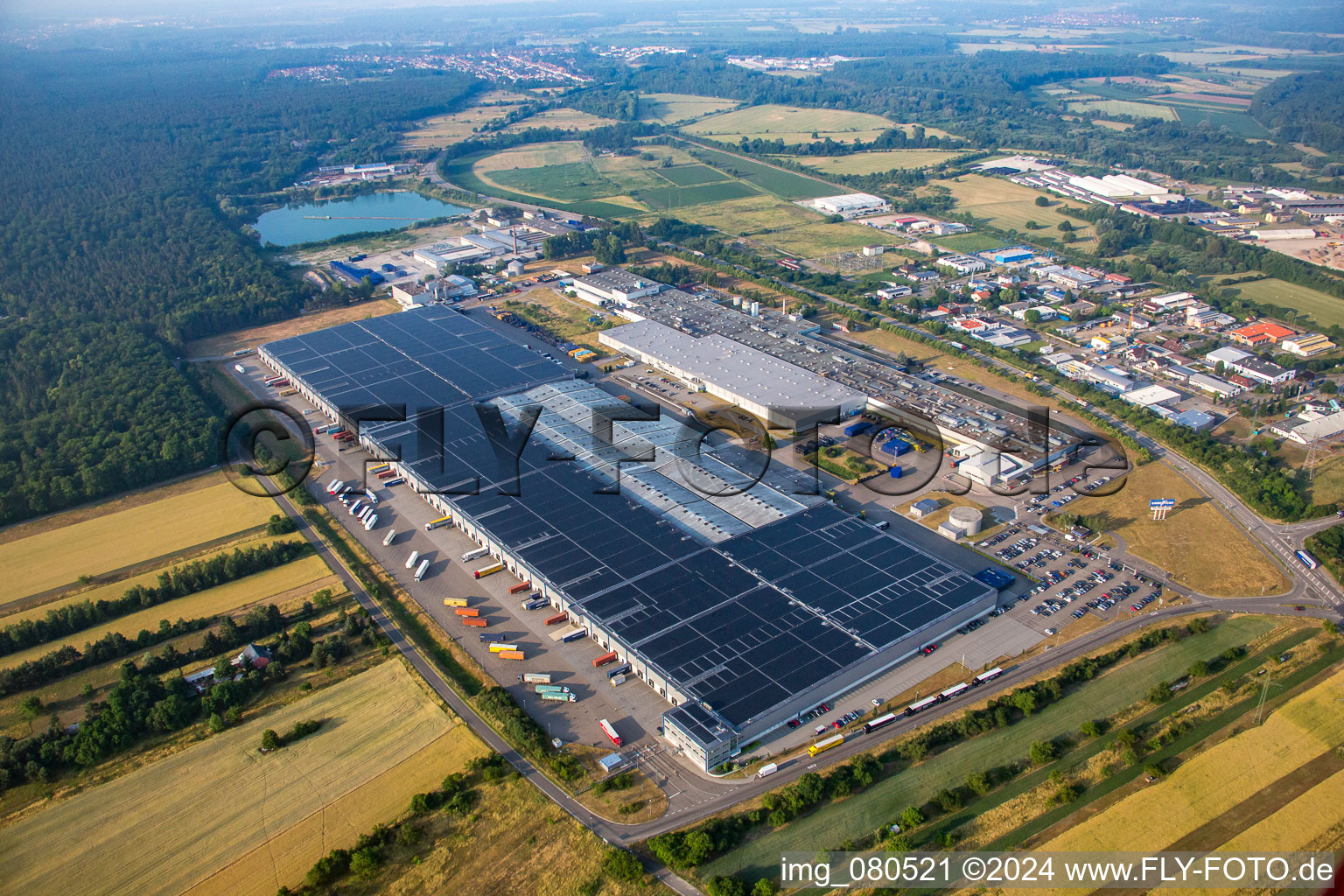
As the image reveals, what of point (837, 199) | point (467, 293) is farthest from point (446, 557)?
point (837, 199)

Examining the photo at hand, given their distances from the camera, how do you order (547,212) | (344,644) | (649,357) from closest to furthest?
(344,644), (649,357), (547,212)

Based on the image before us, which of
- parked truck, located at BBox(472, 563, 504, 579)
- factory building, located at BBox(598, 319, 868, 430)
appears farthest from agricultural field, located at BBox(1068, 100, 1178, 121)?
parked truck, located at BBox(472, 563, 504, 579)

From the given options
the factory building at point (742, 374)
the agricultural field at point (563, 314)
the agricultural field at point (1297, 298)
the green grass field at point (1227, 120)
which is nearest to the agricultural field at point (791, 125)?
the green grass field at point (1227, 120)

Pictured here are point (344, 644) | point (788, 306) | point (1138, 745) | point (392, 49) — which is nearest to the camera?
point (1138, 745)

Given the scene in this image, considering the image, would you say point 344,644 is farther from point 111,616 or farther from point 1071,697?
point 1071,697

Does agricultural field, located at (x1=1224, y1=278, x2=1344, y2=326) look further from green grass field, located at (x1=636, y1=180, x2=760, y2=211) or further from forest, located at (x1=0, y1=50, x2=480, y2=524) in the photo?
forest, located at (x1=0, y1=50, x2=480, y2=524)

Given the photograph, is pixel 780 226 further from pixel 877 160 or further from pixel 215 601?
pixel 215 601
